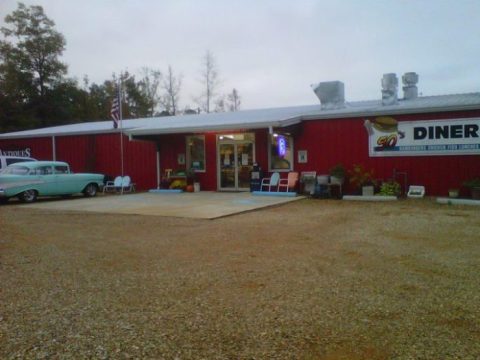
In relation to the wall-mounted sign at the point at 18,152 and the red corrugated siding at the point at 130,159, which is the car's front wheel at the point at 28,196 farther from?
the wall-mounted sign at the point at 18,152

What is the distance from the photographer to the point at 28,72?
119ft

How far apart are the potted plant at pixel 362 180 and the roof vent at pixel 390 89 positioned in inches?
118

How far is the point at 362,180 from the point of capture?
13.5m

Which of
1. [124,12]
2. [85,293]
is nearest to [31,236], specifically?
[85,293]

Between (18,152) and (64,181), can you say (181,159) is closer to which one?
(64,181)

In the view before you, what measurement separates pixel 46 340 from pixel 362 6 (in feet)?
43.4

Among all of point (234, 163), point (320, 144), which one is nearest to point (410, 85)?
point (320, 144)

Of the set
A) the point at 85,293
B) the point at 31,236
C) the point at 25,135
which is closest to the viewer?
the point at 85,293

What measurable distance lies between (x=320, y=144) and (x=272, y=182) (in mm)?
2188

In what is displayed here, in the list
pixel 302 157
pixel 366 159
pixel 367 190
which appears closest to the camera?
pixel 367 190

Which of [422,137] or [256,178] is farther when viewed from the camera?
[256,178]

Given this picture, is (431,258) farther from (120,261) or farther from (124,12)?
(124,12)

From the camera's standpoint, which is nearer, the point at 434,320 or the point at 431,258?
the point at 434,320

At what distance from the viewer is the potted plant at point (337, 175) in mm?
13555
